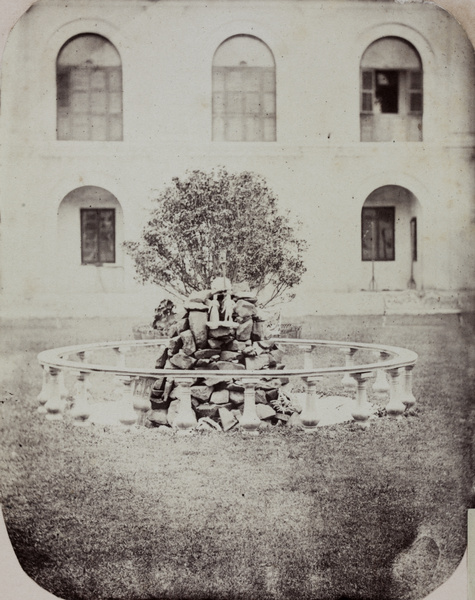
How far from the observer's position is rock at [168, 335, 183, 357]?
152 inches

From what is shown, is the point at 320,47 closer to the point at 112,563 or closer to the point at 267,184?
the point at 267,184

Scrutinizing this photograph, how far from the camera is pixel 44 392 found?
3750 millimetres

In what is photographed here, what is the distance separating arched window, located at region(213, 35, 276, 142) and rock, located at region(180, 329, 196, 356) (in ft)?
3.64

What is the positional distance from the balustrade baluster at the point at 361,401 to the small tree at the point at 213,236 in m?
0.66

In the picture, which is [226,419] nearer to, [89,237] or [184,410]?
[184,410]

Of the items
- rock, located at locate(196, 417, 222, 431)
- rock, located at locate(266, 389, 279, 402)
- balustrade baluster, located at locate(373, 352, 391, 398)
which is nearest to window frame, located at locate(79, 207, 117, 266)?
rock, located at locate(196, 417, 222, 431)

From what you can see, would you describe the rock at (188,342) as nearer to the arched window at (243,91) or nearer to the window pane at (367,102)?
the arched window at (243,91)

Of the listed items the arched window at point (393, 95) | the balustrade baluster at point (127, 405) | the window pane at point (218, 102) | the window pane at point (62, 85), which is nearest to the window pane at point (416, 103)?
the arched window at point (393, 95)

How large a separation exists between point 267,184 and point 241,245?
1.24 feet

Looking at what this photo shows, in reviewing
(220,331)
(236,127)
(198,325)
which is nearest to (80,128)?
(236,127)

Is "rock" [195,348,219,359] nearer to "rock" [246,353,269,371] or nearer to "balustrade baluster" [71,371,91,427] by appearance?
"rock" [246,353,269,371]

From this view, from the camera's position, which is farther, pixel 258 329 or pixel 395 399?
pixel 258 329

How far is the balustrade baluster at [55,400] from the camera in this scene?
12.3 feet

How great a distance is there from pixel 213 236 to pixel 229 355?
0.72m
